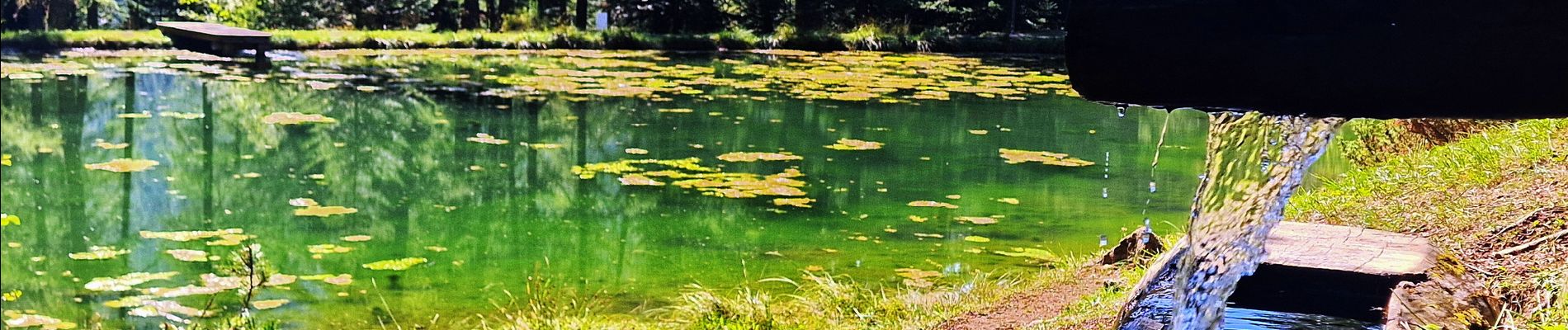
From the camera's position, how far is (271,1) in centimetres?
2041

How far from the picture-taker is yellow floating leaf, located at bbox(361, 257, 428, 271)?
439 cm

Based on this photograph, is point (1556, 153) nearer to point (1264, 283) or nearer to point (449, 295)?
point (1264, 283)

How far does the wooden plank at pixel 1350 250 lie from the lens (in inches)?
135

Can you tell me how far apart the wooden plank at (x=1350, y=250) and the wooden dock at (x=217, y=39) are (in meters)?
11.4

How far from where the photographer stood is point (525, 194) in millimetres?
5992

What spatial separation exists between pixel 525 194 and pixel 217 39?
10.1 meters

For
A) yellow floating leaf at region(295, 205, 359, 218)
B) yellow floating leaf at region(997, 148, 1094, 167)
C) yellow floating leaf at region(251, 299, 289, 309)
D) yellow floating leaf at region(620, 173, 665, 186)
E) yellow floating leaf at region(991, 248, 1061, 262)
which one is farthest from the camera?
yellow floating leaf at region(997, 148, 1094, 167)

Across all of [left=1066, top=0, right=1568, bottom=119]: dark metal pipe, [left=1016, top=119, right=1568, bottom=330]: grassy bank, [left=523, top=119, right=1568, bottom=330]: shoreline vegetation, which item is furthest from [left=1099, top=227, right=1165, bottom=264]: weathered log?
[left=1066, top=0, right=1568, bottom=119]: dark metal pipe

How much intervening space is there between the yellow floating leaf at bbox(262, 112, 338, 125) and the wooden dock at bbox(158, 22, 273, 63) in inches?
202

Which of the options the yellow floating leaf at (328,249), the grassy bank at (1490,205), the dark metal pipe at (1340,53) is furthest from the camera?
the yellow floating leaf at (328,249)

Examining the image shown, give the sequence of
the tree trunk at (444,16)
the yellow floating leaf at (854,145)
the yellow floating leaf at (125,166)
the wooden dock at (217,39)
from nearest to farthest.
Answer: the yellow floating leaf at (125,166) → the yellow floating leaf at (854,145) → the wooden dock at (217,39) → the tree trunk at (444,16)

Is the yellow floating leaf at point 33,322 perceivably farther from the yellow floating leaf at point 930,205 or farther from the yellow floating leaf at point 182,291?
the yellow floating leaf at point 930,205

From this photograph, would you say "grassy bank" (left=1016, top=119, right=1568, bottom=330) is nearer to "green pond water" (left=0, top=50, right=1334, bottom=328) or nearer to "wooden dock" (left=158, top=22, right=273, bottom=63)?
"green pond water" (left=0, top=50, right=1334, bottom=328)

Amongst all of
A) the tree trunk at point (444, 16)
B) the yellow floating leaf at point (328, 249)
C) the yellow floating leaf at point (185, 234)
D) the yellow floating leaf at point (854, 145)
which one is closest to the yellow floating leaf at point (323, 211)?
the yellow floating leaf at point (185, 234)
